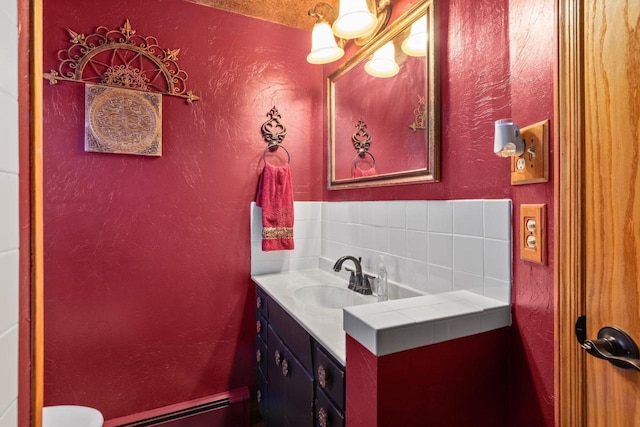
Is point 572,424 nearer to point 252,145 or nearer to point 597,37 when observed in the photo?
point 597,37

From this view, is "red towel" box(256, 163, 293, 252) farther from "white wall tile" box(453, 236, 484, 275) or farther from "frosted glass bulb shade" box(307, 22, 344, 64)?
"white wall tile" box(453, 236, 484, 275)

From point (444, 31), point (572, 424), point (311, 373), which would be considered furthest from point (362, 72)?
point (572, 424)

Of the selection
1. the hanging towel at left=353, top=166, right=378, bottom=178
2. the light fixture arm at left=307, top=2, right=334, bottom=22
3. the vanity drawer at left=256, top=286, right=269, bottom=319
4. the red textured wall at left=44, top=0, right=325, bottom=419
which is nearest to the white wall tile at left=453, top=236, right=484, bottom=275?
the hanging towel at left=353, top=166, right=378, bottom=178

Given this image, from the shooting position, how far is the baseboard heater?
5.21 feet

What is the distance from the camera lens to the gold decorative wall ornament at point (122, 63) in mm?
1448

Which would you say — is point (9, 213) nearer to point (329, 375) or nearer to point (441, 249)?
point (329, 375)

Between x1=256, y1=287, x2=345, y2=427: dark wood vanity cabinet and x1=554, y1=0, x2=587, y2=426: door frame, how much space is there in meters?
0.53

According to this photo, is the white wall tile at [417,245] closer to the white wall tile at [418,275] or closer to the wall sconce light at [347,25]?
the white wall tile at [418,275]

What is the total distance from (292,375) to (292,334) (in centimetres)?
15

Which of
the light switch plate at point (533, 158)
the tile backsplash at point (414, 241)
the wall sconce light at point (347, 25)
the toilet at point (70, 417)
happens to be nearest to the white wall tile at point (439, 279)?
the tile backsplash at point (414, 241)

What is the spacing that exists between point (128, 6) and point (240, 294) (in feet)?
5.13

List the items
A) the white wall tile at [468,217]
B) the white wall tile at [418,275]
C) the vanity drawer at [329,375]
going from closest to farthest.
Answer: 1. the vanity drawer at [329,375]
2. the white wall tile at [468,217]
3. the white wall tile at [418,275]

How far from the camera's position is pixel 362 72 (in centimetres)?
158

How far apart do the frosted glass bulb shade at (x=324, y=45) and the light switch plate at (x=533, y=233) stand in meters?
1.15
